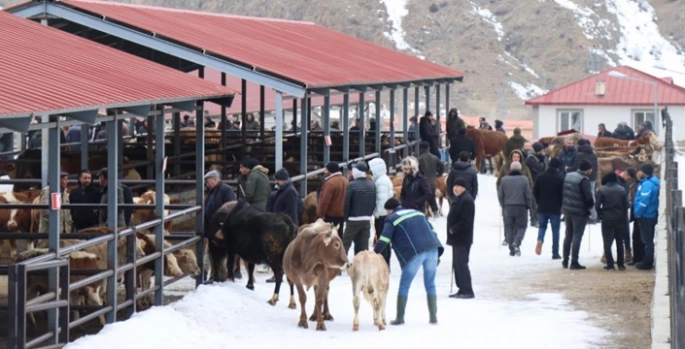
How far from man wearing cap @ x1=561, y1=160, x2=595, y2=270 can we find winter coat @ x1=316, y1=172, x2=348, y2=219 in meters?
3.17

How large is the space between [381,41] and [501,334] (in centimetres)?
9423

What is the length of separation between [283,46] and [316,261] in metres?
12.9

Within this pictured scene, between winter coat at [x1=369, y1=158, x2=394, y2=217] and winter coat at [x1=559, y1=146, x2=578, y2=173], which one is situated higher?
winter coat at [x1=559, y1=146, x2=578, y2=173]

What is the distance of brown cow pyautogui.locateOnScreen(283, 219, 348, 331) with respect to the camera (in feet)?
48.0

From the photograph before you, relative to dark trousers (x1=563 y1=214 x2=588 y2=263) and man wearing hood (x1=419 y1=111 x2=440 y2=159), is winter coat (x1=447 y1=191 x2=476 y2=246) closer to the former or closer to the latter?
dark trousers (x1=563 y1=214 x2=588 y2=263)

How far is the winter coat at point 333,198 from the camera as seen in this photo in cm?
1903

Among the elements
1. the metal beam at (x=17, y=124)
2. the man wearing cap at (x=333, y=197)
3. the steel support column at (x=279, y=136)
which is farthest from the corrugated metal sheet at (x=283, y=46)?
the metal beam at (x=17, y=124)

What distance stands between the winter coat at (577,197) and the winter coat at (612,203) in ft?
0.47

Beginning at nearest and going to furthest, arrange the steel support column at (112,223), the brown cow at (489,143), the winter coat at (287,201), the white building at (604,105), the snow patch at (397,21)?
1. the steel support column at (112,223)
2. the winter coat at (287,201)
3. the brown cow at (489,143)
4. the white building at (604,105)
5. the snow patch at (397,21)

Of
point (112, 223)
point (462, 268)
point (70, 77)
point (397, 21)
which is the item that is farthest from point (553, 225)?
point (397, 21)

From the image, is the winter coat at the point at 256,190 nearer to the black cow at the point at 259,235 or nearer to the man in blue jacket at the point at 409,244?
the black cow at the point at 259,235

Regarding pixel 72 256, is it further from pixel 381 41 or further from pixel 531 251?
pixel 381 41

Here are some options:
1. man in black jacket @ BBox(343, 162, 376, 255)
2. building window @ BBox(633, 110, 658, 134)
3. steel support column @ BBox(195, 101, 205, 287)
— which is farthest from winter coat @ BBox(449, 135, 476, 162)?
building window @ BBox(633, 110, 658, 134)

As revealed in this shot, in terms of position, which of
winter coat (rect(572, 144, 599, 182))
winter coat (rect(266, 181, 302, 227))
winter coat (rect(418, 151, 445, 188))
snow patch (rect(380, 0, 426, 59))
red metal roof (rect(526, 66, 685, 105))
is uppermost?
snow patch (rect(380, 0, 426, 59))
